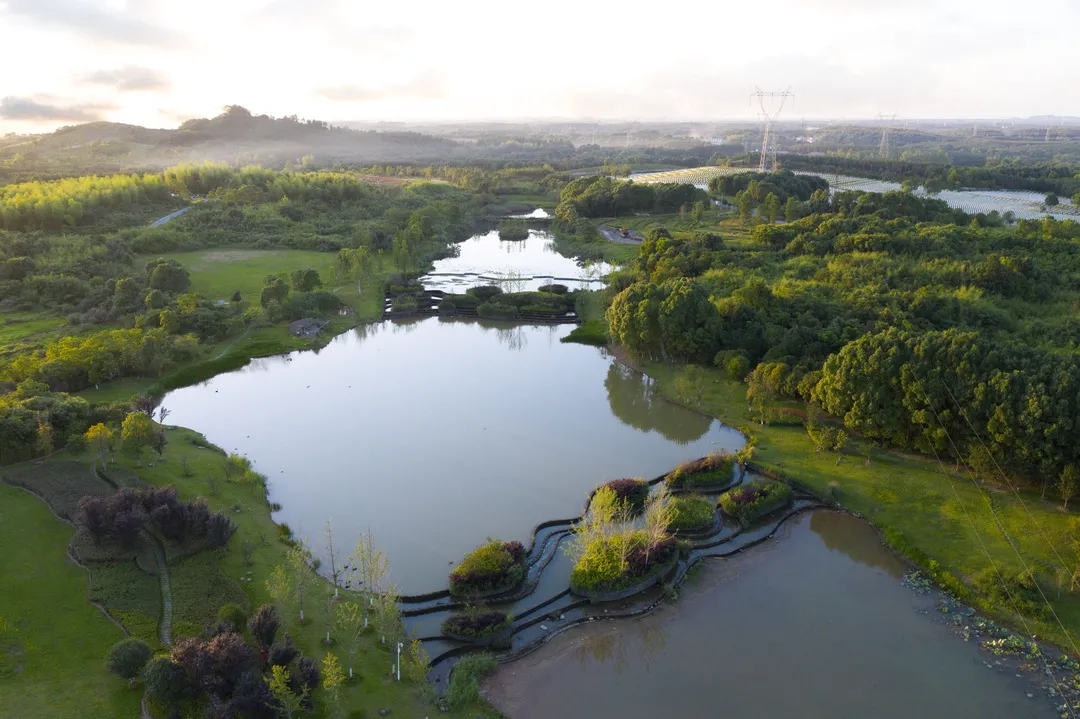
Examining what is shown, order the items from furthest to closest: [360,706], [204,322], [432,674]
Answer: [204,322] → [432,674] → [360,706]

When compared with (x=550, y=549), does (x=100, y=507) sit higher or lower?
higher

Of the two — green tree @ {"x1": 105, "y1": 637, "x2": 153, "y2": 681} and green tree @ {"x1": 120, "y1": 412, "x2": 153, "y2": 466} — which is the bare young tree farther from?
green tree @ {"x1": 120, "y1": 412, "x2": 153, "y2": 466}

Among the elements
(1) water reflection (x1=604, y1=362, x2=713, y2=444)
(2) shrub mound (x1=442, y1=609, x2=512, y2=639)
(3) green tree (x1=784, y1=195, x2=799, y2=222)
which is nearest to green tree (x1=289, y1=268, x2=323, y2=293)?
(1) water reflection (x1=604, y1=362, x2=713, y2=444)

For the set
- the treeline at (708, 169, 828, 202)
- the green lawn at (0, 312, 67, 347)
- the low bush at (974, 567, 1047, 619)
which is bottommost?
the low bush at (974, 567, 1047, 619)

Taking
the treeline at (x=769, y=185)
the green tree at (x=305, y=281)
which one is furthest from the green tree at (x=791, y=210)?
the green tree at (x=305, y=281)

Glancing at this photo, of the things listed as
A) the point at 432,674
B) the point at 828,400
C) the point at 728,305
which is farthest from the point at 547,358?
the point at 432,674

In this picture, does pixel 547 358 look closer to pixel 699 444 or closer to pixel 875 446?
pixel 699 444

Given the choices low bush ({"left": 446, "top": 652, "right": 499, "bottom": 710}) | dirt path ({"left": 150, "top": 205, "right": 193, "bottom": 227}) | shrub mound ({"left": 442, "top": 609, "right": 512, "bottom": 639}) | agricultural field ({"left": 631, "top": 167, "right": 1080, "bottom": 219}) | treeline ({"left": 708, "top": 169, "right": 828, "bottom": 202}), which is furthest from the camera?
treeline ({"left": 708, "top": 169, "right": 828, "bottom": 202})
